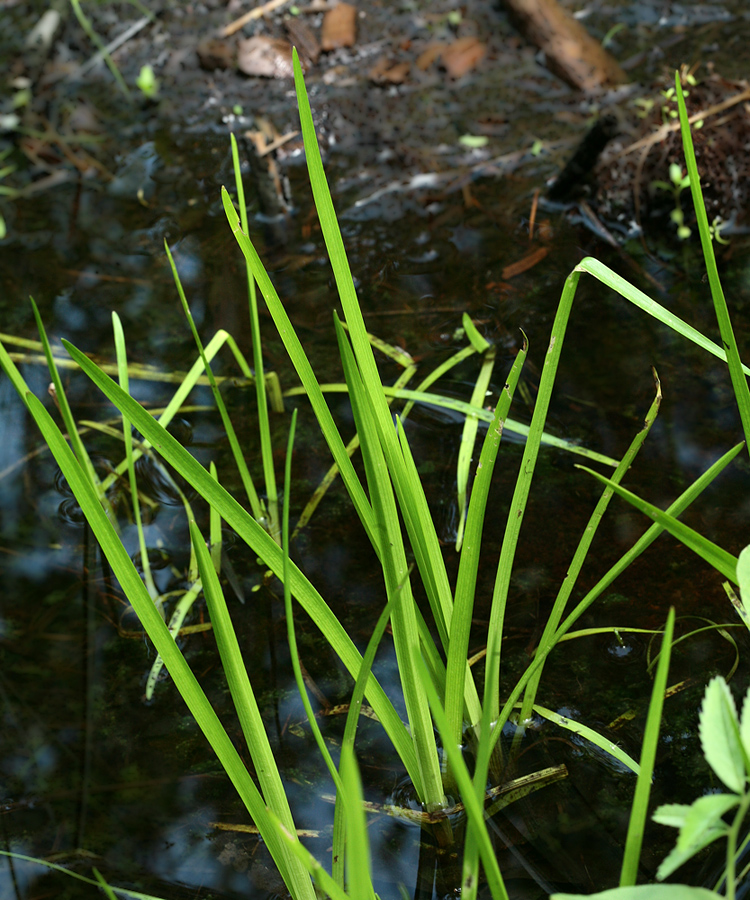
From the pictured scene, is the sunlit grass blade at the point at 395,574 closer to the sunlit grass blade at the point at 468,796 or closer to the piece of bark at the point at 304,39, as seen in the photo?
the sunlit grass blade at the point at 468,796

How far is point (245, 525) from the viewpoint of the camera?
26.5 inches

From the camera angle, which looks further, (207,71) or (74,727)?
(207,71)

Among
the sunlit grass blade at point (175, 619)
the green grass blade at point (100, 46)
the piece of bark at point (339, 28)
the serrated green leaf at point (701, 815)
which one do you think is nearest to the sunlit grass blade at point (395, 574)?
the serrated green leaf at point (701, 815)

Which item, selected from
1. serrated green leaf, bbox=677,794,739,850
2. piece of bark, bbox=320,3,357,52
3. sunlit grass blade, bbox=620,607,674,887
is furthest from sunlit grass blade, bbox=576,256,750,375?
piece of bark, bbox=320,3,357,52

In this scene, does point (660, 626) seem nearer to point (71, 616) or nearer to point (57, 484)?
point (71, 616)

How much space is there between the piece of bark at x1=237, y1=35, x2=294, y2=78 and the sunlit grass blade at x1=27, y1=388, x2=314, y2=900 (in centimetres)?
183

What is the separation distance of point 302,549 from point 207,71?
174 centimetres

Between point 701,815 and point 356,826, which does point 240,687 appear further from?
point 701,815

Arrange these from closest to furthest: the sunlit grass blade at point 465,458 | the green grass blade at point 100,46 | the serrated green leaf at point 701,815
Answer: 1. the serrated green leaf at point 701,815
2. the sunlit grass blade at point 465,458
3. the green grass blade at point 100,46

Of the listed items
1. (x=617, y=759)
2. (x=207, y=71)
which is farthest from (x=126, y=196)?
(x=617, y=759)

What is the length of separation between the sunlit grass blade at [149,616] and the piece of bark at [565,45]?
6.22 ft

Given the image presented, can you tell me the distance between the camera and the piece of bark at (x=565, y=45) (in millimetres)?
1978

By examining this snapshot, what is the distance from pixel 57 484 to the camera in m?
1.28

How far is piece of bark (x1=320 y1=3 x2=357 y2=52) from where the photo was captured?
2160 mm
